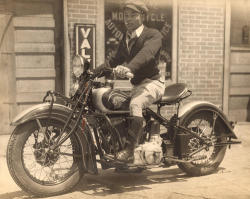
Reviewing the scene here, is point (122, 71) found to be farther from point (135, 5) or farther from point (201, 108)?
point (201, 108)

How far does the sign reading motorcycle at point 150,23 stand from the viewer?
27.1 ft

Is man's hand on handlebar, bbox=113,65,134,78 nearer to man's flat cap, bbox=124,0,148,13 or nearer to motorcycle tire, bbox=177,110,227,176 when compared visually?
man's flat cap, bbox=124,0,148,13

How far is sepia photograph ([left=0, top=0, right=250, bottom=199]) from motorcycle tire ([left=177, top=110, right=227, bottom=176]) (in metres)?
0.01

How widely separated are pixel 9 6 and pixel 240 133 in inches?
183

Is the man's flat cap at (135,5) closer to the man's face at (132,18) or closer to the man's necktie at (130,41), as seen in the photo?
the man's face at (132,18)

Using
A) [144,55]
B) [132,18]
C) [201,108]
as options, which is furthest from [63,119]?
[201,108]

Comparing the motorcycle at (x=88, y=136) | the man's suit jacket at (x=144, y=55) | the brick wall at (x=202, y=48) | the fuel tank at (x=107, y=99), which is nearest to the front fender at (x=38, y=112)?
the motorcycle at (x=88, y=136)

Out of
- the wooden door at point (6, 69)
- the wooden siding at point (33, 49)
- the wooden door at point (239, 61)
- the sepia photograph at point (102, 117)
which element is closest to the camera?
the sepia photograph at point (102, 117)

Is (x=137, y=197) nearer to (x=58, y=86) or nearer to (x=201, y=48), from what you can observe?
(x=58, y=86)

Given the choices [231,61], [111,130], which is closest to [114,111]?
[111,130]

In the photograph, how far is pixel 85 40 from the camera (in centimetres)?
808

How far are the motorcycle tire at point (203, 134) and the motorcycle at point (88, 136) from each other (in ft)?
0.05

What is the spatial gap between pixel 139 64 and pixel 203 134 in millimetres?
1355

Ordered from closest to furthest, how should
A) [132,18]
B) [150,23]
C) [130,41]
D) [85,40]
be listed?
[132,18] → [130,41] → [85,40] → [150,23]
